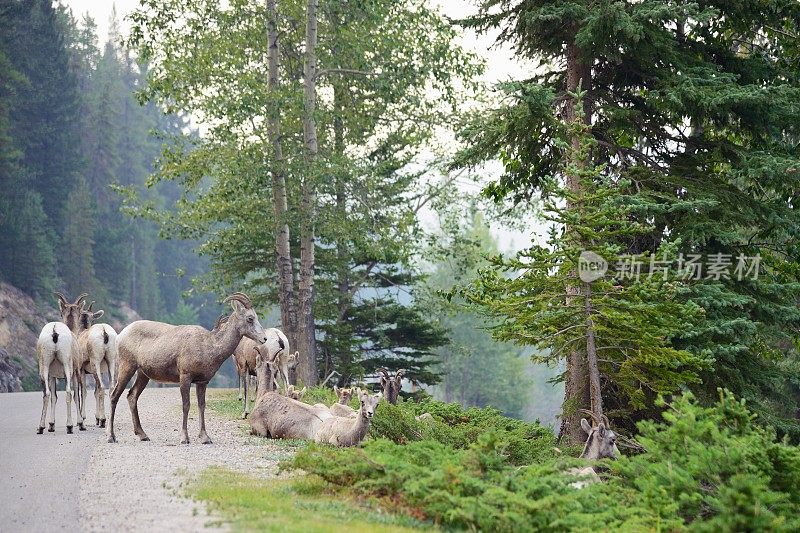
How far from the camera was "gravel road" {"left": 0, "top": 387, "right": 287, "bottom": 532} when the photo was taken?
29.1 ft

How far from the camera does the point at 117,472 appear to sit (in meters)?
11.6

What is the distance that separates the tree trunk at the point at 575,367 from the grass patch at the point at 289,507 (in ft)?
18.1

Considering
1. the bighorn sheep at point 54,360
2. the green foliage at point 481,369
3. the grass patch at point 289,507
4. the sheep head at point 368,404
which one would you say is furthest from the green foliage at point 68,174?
the grass patch at point 289,507

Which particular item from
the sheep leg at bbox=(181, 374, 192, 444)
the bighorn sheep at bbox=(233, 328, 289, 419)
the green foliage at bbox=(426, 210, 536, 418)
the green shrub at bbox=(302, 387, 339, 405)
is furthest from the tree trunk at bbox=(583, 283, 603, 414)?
the green foliage at bbox=(426, 210, 536, 418)

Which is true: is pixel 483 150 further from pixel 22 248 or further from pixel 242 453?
pixel 22 248

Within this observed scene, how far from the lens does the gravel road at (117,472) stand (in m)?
8.86

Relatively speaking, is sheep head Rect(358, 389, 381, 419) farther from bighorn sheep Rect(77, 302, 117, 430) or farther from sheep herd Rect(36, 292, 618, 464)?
bighorn sheep Rect(77, 302, 117, 430)

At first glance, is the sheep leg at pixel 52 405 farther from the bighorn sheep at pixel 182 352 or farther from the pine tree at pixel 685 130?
the pine tree at pixel 685 130

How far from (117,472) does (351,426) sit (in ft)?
13.1

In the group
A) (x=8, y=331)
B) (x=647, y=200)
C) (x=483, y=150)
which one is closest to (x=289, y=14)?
(x=483, y=150)

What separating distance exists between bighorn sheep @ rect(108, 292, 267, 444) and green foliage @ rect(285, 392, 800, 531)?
4299mm

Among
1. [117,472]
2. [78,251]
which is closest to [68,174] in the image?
[78,251]

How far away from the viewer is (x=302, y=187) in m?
26.8

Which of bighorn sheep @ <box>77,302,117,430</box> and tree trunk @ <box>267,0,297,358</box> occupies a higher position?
tree trunk @ <box>267,0,297,358</box>
